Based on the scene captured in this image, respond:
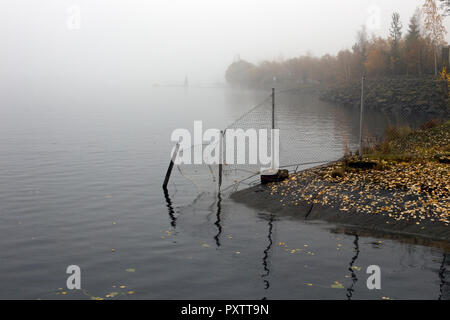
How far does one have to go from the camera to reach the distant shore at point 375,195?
18.3 metres

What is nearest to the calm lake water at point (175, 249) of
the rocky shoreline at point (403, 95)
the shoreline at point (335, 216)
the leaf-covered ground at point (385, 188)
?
the shoreline at point (335, 216)

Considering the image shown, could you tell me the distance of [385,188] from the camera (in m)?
20.9

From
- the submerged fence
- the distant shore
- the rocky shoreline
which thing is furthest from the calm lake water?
the rocky shoreline

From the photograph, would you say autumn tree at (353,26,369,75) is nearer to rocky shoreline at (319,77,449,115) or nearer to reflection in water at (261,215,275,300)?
rocky shoreline at (319,77,449,115)

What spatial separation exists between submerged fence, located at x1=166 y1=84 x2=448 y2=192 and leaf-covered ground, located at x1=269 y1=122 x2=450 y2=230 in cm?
190

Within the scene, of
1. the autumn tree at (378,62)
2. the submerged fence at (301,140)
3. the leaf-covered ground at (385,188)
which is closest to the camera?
the leaf-covered ground at (385,188)

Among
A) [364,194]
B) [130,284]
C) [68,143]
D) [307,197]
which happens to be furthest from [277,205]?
[68,143]

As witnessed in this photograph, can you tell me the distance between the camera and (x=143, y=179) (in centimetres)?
3145

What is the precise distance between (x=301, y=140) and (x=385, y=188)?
3295cm

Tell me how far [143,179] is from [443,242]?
20395 millimetres

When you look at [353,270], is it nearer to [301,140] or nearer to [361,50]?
[301,140]

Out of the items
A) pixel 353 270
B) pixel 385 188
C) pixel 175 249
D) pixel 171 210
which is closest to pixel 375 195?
pixel 385 188

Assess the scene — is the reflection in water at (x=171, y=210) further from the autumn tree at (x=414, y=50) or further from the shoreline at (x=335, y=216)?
the autumn tree at (x=414, y=50)
